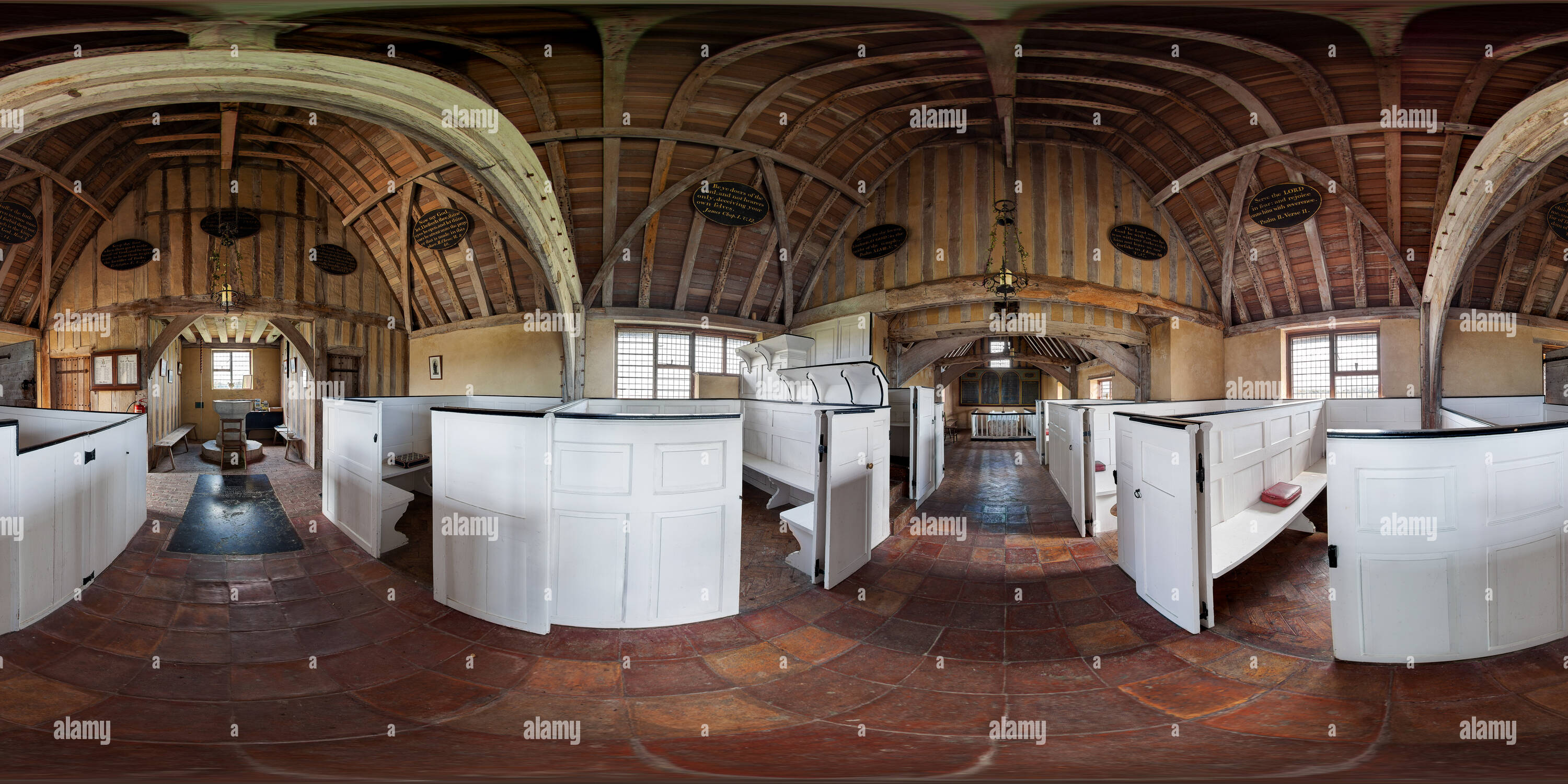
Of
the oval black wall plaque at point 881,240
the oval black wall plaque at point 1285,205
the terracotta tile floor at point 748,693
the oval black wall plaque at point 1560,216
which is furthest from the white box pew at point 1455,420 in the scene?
the oval black wall plaque at point 881,240

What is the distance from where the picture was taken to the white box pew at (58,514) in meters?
3.25

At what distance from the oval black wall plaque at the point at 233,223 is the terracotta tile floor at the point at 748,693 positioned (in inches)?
344

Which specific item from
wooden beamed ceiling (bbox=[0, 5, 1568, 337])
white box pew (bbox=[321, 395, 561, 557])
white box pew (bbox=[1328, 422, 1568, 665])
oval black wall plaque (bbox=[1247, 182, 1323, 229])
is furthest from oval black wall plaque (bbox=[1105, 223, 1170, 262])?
white box pew (bbox=[321, 395, 561, 557])

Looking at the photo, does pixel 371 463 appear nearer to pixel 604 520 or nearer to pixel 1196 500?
pixel 604 520

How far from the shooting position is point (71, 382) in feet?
32.4

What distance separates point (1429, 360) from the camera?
26.7 ft

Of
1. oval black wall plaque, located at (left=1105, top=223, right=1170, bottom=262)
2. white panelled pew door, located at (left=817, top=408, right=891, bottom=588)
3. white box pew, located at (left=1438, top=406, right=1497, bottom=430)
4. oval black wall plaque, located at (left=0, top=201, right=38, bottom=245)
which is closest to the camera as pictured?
white panelled pew door, located at (left=817, top=408, right=891, bottom=588)

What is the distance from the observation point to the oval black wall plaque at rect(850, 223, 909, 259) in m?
9.34

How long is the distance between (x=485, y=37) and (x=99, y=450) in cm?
452

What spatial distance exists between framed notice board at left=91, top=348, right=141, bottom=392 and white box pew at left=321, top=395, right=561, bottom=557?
669cm

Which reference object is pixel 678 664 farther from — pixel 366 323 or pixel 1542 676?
pixel 366 323

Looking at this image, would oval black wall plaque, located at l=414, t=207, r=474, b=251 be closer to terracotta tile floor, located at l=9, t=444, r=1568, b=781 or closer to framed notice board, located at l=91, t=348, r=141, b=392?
framed notice board, located at l=91, t=348, r=141, b=392

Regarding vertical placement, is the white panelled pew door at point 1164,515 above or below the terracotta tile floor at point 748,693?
above

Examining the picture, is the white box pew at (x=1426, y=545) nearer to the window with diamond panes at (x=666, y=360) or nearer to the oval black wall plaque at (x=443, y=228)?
the window with diamond panes at (x=666, y=360)
